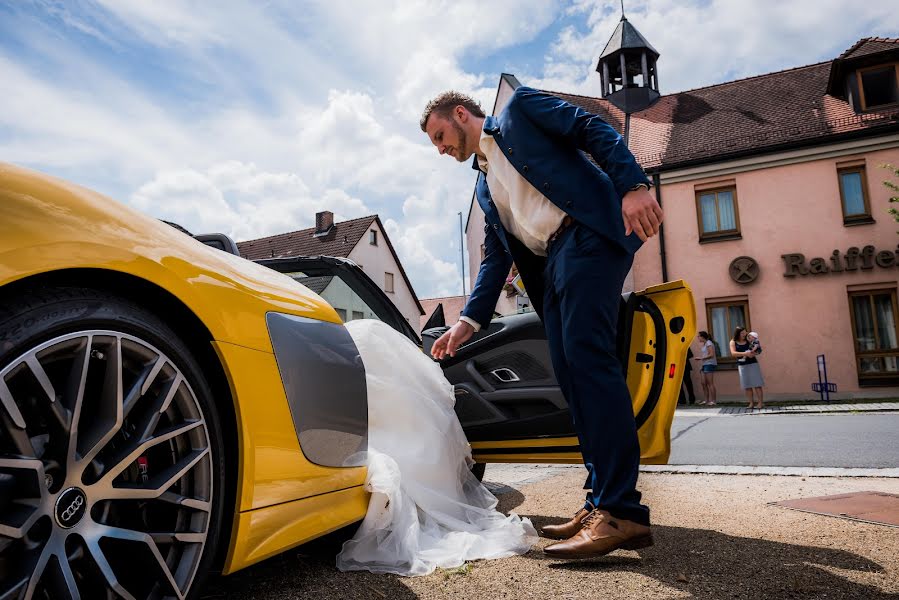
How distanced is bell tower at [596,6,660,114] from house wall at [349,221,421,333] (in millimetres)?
13174

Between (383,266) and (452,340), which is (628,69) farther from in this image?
(452,340)

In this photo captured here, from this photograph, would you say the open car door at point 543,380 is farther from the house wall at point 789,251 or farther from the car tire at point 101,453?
the house wall at point 789,251

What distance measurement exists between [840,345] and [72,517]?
17.0 m

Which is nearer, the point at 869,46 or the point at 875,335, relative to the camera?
the point at 875,335

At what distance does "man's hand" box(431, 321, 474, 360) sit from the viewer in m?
2.77

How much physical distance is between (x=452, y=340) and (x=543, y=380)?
0.55 meters

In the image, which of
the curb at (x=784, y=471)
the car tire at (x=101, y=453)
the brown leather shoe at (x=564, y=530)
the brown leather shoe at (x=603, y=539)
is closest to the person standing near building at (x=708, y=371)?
the curb at (x=784, y=471)

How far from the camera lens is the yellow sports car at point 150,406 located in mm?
1147

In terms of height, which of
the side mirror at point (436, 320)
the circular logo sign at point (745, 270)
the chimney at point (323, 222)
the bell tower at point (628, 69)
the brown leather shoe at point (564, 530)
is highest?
the bell tower at point (628, 69)

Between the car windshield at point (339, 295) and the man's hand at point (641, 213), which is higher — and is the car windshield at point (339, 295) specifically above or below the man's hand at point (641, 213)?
below

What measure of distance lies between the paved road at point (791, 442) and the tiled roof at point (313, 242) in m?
22.9

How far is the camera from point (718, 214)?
16719mm

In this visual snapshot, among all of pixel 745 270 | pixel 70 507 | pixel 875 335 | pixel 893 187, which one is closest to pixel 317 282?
pixel 70 507

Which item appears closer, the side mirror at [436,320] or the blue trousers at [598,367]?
the blue trousers at [598,367]
